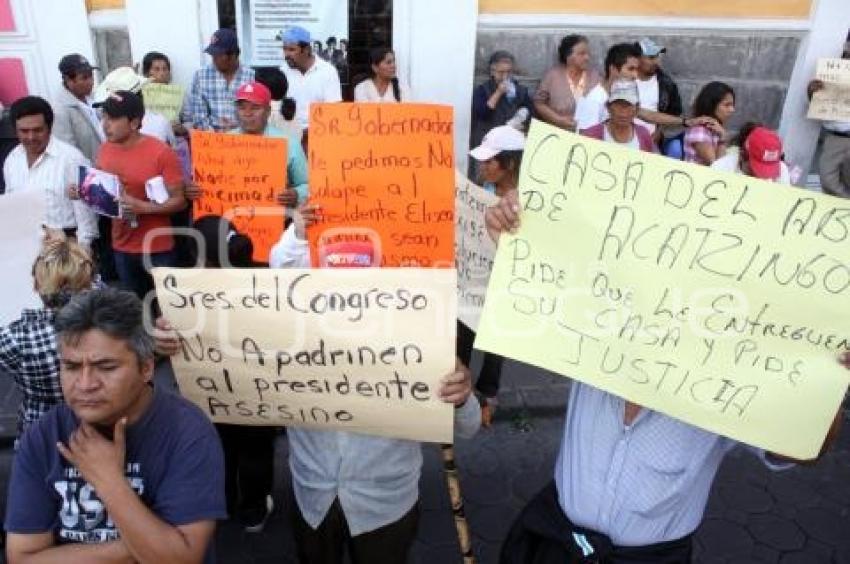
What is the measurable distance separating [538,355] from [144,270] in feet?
12.3

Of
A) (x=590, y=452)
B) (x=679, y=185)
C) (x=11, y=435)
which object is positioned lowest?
(x=11, y=435)

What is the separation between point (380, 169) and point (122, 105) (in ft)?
7.03

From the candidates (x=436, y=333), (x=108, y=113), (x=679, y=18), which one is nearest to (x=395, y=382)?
(x=436, y=333)

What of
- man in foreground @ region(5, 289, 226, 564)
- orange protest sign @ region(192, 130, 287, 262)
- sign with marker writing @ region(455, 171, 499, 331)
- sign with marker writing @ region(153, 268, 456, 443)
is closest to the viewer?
man in foreground @ region(5, 289, 226, 564)

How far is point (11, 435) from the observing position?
4.36m

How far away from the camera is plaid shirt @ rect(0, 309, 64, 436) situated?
2.59 meters

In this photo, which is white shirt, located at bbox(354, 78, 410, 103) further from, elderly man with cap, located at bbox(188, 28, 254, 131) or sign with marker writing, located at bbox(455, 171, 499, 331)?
sign with marker writing, located at bbox(455, 171, 499, 331)

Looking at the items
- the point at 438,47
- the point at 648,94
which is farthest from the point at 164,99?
the point at 648,94

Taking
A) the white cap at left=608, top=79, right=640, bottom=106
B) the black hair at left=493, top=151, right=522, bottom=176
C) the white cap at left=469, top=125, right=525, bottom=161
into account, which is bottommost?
the black hair at left=493, top=151, right=522, bottom=176

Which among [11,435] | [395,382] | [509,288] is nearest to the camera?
[509,288]

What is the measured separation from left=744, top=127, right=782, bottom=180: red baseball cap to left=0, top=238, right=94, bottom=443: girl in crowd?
368 cm

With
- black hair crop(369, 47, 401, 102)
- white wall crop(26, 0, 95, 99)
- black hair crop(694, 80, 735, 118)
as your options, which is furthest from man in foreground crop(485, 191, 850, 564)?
white wall crop(26, 0, 95, 99)

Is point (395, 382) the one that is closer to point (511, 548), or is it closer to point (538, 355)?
point (538, 355)

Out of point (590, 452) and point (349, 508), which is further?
point (349, 508)
